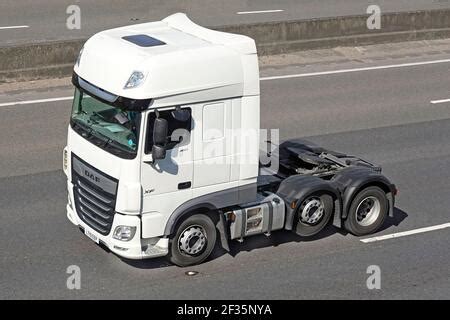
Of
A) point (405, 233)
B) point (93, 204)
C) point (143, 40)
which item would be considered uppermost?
point (143, 40)

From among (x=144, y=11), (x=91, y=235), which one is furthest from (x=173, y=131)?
(x=144, y=11)

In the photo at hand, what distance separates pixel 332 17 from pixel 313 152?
415 inches

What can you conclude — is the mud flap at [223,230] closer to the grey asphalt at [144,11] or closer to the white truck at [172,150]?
the white truck at [172,150]

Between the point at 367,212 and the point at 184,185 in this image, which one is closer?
the point at 184,185

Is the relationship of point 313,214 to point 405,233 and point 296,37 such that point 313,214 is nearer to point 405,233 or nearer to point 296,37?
point 405,233

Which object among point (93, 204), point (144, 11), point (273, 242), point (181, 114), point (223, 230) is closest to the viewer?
point (181, 114)

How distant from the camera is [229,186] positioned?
12.4 metres

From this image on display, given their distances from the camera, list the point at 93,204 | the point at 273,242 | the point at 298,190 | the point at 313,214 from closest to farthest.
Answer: the point at 93,204 → the point at 298,190 → the point at 313,214 → the point at 273,242

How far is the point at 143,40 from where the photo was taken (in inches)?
476

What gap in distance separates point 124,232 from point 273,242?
2627mm

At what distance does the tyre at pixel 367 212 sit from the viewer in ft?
44.0

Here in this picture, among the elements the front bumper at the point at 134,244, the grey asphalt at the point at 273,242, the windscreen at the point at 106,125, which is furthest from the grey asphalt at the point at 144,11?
the front bumper at the point at 134,244

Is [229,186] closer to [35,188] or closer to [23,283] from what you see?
[23,283]

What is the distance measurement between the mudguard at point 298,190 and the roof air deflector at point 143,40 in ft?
9.35
